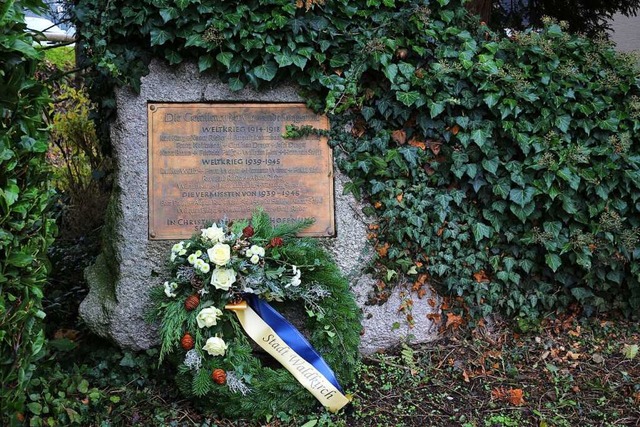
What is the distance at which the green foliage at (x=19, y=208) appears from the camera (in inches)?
95.0

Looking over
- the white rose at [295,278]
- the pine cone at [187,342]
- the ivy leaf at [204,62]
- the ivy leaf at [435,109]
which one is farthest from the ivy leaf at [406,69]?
the pine cone at [187,342]

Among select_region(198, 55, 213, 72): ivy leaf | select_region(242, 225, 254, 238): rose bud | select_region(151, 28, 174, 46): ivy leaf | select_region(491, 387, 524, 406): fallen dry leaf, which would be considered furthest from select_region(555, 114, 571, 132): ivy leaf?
select_region(151, 28, 174, 46): ivy leaf

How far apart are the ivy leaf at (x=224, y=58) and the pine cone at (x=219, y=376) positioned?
1.73 m

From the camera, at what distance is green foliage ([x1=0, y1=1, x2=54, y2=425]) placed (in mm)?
2412

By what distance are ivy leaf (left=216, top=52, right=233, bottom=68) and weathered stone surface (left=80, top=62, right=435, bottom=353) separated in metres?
0.19

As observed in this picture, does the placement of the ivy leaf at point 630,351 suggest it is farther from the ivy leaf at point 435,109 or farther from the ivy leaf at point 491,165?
the ivy leaf at point 435,109

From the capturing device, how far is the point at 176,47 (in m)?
3.69

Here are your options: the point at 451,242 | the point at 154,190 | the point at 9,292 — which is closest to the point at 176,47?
the point at 154,190

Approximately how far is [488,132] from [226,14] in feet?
5.58

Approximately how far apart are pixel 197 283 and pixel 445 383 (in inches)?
60.4

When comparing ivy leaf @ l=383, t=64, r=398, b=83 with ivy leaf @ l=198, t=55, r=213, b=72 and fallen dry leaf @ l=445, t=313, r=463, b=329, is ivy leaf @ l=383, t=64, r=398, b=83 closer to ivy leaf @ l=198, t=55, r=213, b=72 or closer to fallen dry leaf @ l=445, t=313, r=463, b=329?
ivy leaf @ l=198, t=55, r=213, b=72

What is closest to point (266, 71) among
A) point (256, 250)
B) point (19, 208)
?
point (256, 250)

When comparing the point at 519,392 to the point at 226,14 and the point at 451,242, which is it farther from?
the point at 226,14

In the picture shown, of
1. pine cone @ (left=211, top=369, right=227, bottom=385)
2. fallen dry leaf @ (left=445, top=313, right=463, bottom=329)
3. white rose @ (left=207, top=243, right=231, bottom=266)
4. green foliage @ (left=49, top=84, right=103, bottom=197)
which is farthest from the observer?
green foliage @ (left=49, top=84, right=103, bottom=197)
